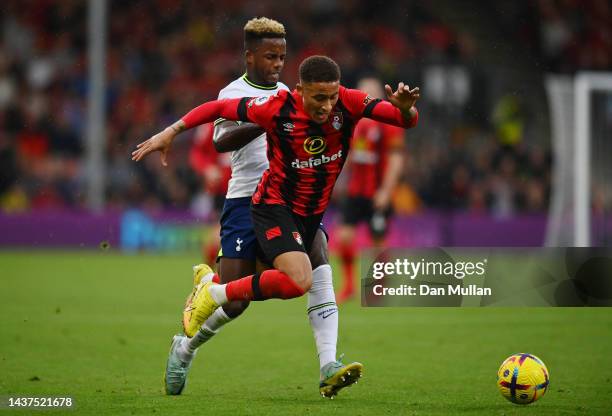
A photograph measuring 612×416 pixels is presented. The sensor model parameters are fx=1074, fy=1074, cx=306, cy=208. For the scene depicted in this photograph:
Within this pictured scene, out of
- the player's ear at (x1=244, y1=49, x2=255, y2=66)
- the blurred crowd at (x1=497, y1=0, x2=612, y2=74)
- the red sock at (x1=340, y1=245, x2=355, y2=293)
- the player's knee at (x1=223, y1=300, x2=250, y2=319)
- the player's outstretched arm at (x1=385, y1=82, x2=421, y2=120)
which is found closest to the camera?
the player's outstretched arm at (x1=385, y1=82, x2=421, y2=120)

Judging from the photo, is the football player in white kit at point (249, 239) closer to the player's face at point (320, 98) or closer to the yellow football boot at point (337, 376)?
the yellow football boot at point (337, 376)

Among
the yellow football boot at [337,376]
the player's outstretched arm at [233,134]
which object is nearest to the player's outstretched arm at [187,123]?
the player's outstretched arm at [233,134]

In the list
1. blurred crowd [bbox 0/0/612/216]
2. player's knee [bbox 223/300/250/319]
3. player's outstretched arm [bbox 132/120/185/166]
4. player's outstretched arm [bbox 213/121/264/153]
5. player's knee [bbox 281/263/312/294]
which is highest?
blurred crowd [bbox 0/0/612/216]

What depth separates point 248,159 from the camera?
677 centimetres

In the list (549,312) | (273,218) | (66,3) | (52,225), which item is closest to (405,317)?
(549,312)

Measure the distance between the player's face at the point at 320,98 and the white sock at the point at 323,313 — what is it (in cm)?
106

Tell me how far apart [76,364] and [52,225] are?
13.4 meters

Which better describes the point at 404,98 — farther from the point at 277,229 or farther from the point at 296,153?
the point at 277,229

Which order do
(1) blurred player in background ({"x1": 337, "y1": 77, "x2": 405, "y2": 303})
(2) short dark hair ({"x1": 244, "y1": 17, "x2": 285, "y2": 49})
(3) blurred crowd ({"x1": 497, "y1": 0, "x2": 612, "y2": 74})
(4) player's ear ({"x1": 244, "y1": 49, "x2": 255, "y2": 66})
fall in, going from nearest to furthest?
(2) short dark hair ({"x1": 244, "y1": 17, "x2": 285, "y2": 49}) < (4) player's ear ({"x1": 244, "y1": 49, "x2": 255, "y2": 66}) < (1) blurred player in background ({"x1": 337, "y1": 77, "x2": 405, "y2": 303}) < (3) blurred crowd ({"x1": 497, "y1": 0, "x2": 612, "y2": 74})

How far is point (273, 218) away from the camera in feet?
20.4

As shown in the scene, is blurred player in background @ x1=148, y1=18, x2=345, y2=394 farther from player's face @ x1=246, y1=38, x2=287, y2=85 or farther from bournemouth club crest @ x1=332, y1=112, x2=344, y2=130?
bournemouth club crest @ x1=332, y1=112, x2=344, y2=130

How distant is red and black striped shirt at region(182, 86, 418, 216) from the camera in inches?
239

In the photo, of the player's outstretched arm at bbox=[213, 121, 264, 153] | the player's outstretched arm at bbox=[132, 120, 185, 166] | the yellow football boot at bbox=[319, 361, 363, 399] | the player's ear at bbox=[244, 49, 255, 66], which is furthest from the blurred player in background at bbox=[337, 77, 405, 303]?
the player's outstretched arm at bbox=[132, 120, 185, 166]

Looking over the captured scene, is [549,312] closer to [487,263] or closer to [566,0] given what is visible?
[487,263]
